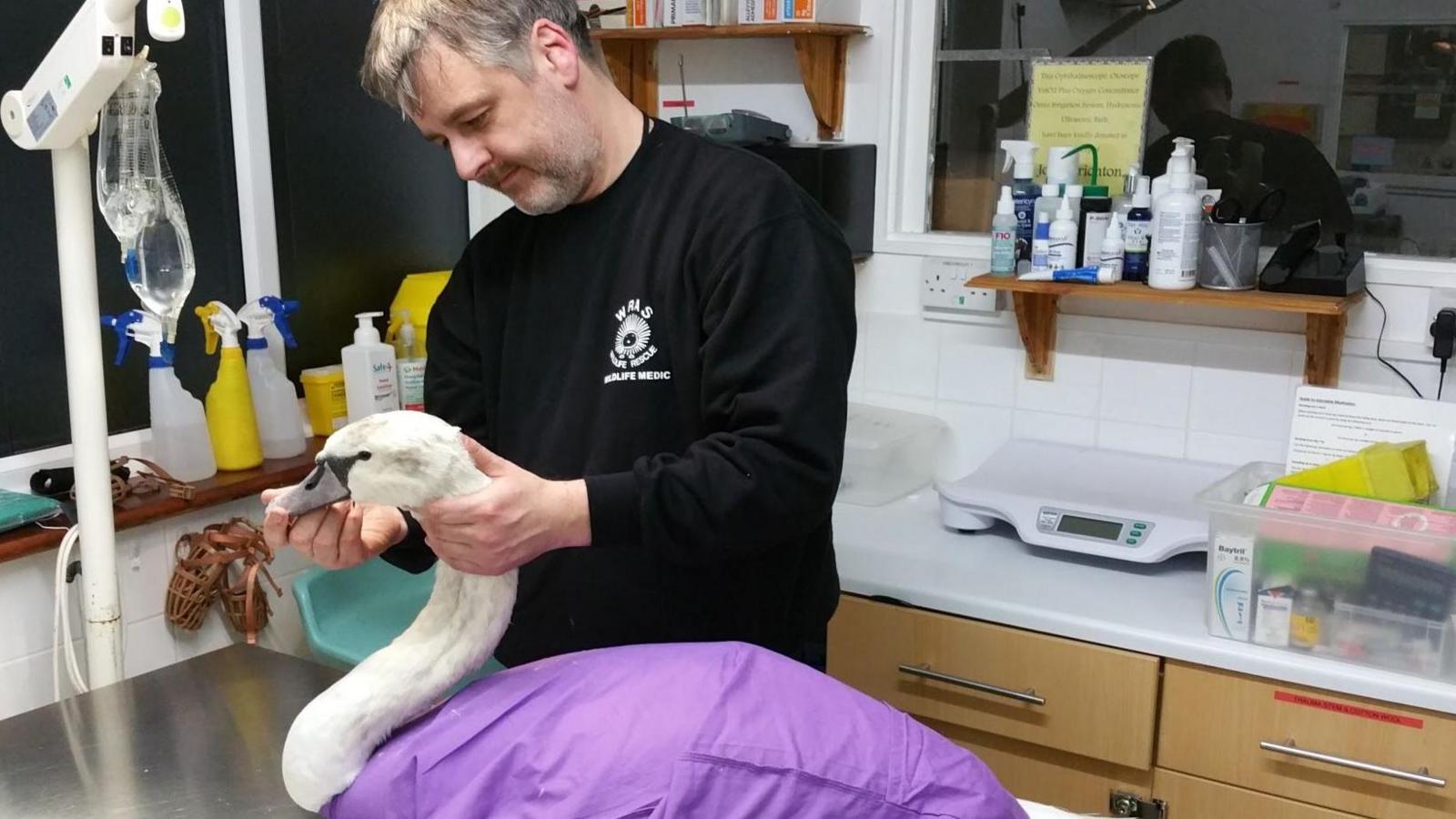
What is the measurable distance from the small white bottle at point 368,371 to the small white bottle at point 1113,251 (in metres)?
1.31

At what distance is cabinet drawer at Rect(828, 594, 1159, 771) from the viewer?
1847mm

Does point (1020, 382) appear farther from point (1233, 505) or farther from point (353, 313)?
point (353, 313)

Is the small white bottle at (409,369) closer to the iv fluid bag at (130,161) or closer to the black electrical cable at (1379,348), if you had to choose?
the iv fluid bag at (130,161)

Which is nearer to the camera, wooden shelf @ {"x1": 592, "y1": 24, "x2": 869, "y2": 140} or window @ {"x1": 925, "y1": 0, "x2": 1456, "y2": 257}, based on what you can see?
window @ {"x1": 925, "y1": 0, "x2": 1456, "y2": 257}

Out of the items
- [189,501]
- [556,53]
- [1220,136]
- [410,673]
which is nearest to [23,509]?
[189,501]

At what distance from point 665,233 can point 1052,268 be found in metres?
1.05

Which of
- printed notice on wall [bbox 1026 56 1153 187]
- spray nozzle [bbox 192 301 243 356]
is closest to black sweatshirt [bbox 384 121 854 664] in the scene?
spray nozzle [bbox 192 301 243 356]

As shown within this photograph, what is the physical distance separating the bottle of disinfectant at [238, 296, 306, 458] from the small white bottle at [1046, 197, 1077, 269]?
134 centimetres

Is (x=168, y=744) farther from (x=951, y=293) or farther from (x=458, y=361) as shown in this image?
(x=951, y=293)

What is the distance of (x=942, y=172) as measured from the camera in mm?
2480

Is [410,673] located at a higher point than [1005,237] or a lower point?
lower

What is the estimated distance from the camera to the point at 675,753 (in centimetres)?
100

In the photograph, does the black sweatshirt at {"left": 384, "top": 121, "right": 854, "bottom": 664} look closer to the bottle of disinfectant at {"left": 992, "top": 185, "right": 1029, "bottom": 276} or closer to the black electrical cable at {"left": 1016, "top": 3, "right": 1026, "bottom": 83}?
the bottle of disinfectant at {"left": 992, "top": 185, "right": 1029, "bottom": 276}

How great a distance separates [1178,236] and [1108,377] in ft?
1.24
